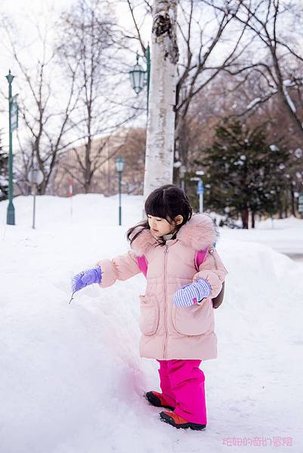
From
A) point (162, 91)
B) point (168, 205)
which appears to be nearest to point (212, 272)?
point (168, 205)

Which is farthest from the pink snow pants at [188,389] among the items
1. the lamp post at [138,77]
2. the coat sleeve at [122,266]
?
the lamp post at [138,77]

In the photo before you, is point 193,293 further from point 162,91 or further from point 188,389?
point 162,91

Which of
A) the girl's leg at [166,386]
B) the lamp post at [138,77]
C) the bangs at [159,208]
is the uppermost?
the lamp post at [138,77]

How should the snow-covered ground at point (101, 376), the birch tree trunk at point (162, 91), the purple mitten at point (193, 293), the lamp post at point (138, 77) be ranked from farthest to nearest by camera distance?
1. the lamp post at point (138, 77)
2. the birch tree trunk at point (162, 91)
3. the purple mitten at point (193, 293)
4. the snow-covered ground at point (101, 376)

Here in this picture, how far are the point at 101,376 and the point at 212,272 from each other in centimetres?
86

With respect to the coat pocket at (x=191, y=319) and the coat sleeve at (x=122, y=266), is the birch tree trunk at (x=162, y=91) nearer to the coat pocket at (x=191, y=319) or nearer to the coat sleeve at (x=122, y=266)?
the coat sleeve at (x=122, y=266)

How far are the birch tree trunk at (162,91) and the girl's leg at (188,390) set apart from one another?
13.8 ft

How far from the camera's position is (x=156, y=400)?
289 centimetres

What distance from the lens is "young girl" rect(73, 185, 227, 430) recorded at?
2.68 m

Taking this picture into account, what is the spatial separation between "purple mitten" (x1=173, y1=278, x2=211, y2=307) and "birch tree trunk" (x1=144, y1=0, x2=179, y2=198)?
14.1ft

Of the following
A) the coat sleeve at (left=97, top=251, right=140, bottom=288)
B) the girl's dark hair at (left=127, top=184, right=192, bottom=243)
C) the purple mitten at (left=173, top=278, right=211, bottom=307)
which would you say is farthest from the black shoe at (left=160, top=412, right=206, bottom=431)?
the girl's dark hair at (left=127, top=184, right=192, bottom=243)

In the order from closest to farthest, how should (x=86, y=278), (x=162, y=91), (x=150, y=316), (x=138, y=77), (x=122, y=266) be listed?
(x=150, y=316) → (x=86, y=278) → (x=122, y=266) → (x=162, y=91) → (x=138, y=77)

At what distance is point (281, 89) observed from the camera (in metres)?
16.8

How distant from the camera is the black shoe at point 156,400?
113 inches
